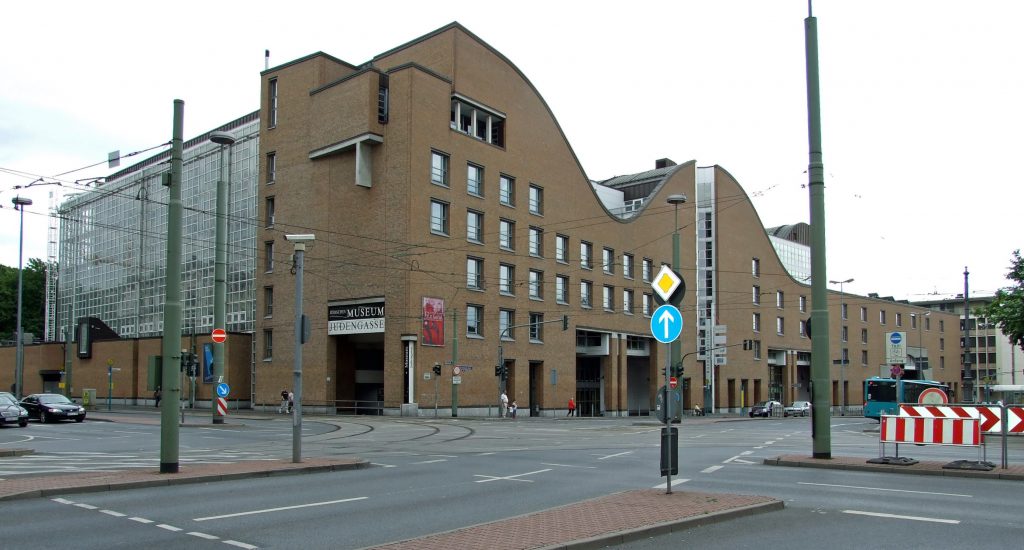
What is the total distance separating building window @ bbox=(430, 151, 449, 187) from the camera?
4975 cm

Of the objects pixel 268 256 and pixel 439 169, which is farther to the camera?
pixel 268 256

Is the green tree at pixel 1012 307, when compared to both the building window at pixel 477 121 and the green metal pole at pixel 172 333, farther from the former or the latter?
the green metal pole at pixel 172 333

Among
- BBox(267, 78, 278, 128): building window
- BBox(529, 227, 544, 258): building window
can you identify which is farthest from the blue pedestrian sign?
BBox(267, 78, 278, 128): building window

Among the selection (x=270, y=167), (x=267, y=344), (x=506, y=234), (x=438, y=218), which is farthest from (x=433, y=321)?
(x=270, y=167)

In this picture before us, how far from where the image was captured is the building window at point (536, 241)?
5775 cm

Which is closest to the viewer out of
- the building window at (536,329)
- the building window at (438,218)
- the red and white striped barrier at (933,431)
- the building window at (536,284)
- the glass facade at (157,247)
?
the red and white striped barrier at (933,431)

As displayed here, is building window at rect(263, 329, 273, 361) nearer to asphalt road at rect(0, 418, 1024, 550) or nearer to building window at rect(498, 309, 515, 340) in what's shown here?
building window at rect(498, 309, 515, 340)

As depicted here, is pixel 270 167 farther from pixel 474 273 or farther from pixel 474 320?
pixel 474 320

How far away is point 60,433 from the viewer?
100 feet

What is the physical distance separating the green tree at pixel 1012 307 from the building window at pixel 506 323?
88.0 ft

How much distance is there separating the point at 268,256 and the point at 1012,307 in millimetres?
42194

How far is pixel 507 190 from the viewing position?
184 feet

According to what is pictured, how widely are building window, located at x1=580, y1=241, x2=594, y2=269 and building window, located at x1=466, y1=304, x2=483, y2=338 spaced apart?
39.8 ft

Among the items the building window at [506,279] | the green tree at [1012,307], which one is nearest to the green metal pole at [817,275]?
the green tree at [1012,307]
